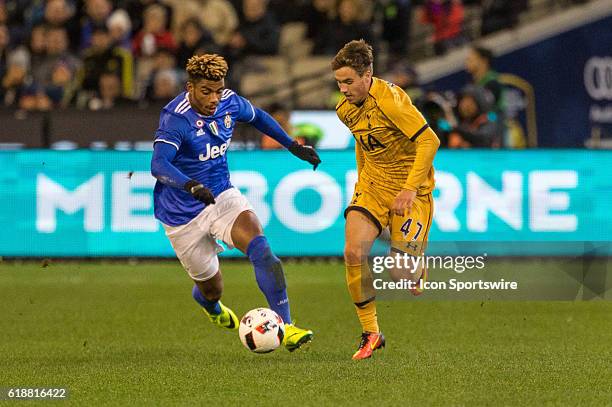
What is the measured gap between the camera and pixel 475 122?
52.6ft

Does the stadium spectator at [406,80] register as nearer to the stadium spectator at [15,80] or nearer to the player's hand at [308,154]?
the stadium spectator at [15,80]

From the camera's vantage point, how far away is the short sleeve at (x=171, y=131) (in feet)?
30.9

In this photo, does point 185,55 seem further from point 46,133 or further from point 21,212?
point 21,212

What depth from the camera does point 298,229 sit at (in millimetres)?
15320

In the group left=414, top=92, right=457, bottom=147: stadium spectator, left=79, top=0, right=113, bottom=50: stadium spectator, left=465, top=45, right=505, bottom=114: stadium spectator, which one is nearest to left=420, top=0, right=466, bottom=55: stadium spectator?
left=465, top=45, right=505, bottom=114: stadium spectator

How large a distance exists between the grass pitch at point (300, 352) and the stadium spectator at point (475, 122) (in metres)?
2.45

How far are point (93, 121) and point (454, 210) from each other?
188 inches

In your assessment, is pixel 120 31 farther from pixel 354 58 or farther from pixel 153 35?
pixel 354 58

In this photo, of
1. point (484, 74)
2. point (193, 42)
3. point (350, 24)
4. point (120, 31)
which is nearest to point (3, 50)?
point (120, 31)

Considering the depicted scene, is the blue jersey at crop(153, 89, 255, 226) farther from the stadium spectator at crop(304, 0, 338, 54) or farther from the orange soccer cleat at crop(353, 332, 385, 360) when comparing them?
the stadium spectator at crop(304, 0, 338, 54)

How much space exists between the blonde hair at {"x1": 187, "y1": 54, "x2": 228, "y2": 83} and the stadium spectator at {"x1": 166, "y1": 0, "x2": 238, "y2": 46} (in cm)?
1084

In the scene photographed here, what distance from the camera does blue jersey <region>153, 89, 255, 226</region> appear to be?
9.58 metres

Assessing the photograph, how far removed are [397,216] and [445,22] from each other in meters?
12.0

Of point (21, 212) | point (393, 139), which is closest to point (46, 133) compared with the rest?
point (21, 212)
